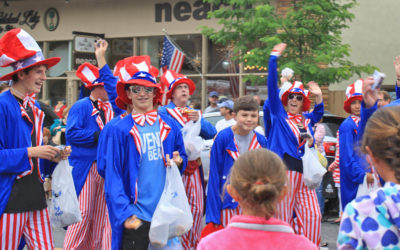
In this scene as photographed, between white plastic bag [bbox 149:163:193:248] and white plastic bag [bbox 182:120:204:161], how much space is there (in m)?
1.69

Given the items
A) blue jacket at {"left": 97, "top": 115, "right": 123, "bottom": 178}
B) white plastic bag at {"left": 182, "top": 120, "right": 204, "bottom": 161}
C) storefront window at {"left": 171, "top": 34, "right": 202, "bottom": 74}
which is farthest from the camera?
storefront window at {"left": 171, "top": 34, "right": 202, "bottom": 74}

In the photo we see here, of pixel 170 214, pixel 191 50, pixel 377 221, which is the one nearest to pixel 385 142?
pixel 377 221

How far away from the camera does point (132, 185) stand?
4.53 meters

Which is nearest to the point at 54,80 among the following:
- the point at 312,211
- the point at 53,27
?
the point at 53,27

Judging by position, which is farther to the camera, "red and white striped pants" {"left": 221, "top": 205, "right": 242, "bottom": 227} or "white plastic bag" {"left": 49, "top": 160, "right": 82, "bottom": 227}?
"red and white striped pants" {"left": 221, "top": 205, "right": 242, "bottom": 227}

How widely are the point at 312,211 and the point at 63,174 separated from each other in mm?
2769

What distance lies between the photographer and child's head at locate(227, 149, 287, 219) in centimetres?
253

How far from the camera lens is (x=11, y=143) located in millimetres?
4324

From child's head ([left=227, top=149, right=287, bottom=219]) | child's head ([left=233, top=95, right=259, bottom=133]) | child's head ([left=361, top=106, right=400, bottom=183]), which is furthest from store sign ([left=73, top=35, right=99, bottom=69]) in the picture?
child's head ([left=361, top=106, right=400, bottom=183])

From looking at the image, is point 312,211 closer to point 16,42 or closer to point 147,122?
point 147,122

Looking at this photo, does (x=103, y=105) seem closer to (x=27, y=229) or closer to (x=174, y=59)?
(x=27, y=229)

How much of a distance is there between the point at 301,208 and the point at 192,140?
1.41 m

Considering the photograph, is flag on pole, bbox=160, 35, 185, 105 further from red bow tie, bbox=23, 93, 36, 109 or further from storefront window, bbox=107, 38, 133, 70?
storefront window, bbox=107, 38, 133, 70

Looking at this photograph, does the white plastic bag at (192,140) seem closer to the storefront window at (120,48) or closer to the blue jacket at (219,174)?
the blue jacket at (219,174)
